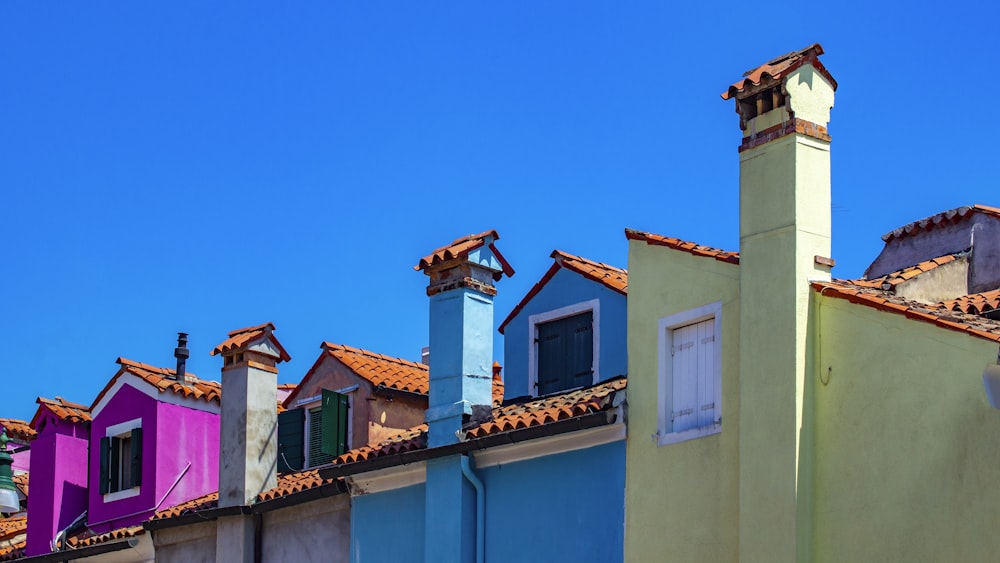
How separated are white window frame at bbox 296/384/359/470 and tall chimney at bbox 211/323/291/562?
1.25 meters

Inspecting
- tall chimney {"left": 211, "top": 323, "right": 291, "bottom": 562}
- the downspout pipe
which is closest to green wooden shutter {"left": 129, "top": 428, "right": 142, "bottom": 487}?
tall chimney {"left": 211, "top": 323, "right": 291, "bottom": 562}

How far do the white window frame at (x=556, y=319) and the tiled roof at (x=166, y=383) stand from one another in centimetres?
669

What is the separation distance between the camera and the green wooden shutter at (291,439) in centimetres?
2517

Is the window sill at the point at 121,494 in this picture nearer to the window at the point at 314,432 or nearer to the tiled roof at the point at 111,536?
the tiled roof at the point at 111,536

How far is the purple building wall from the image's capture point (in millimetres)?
27828

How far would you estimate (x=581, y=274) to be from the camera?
2119 cm

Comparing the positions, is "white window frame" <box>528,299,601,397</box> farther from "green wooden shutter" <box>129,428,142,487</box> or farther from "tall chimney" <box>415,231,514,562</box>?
"green wooden shutter" <box>129,428,142,487</box>

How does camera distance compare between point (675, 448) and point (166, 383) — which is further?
point (166, 383)

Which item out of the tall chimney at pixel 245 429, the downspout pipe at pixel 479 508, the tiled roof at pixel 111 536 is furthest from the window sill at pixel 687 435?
the tiled roof at pixel 111 536

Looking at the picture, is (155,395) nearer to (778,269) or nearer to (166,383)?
A: (166,383)

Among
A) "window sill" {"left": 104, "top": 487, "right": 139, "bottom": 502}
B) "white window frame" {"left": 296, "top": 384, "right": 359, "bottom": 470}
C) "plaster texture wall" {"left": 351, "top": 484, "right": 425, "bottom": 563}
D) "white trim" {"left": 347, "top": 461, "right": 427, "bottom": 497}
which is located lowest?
"plaster texture wall" {"left": 351, "top": 484, "right": 425, "bottom": 563}

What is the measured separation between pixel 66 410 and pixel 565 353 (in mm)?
10883

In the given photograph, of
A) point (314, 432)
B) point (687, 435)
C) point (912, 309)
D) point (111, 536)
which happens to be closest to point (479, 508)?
point (687, 435)

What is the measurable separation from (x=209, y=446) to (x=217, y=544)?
13.7ft
